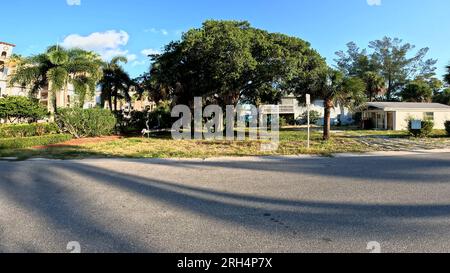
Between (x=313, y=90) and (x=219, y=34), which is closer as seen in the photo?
(x=313, y=90)

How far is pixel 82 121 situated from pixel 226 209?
1918cm

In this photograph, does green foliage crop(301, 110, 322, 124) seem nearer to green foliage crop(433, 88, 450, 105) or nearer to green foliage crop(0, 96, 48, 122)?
green foliage crop(433, 88, 450, 105)

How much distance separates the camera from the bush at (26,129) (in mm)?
17547

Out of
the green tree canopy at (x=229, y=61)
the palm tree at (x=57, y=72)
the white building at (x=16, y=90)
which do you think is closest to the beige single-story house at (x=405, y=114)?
the green tree canopy at (x=229, y=61)

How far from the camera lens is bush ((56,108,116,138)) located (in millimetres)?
21219

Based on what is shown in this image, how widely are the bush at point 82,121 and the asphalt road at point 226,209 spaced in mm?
12161

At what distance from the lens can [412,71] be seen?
61.8 m

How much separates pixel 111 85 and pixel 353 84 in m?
22.4

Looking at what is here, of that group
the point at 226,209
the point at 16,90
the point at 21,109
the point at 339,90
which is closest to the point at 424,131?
the point at 339,90

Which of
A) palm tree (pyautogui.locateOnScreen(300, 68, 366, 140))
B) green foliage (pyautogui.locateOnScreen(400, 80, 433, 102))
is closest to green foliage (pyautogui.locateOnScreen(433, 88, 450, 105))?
green foliage (pyautogui.locateOnScreen(400, 80, 433, 102))

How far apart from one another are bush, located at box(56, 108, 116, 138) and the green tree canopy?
4685mm

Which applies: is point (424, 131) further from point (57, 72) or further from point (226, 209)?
point (57, 72)

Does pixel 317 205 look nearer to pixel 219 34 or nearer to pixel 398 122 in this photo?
pixel 219 34
